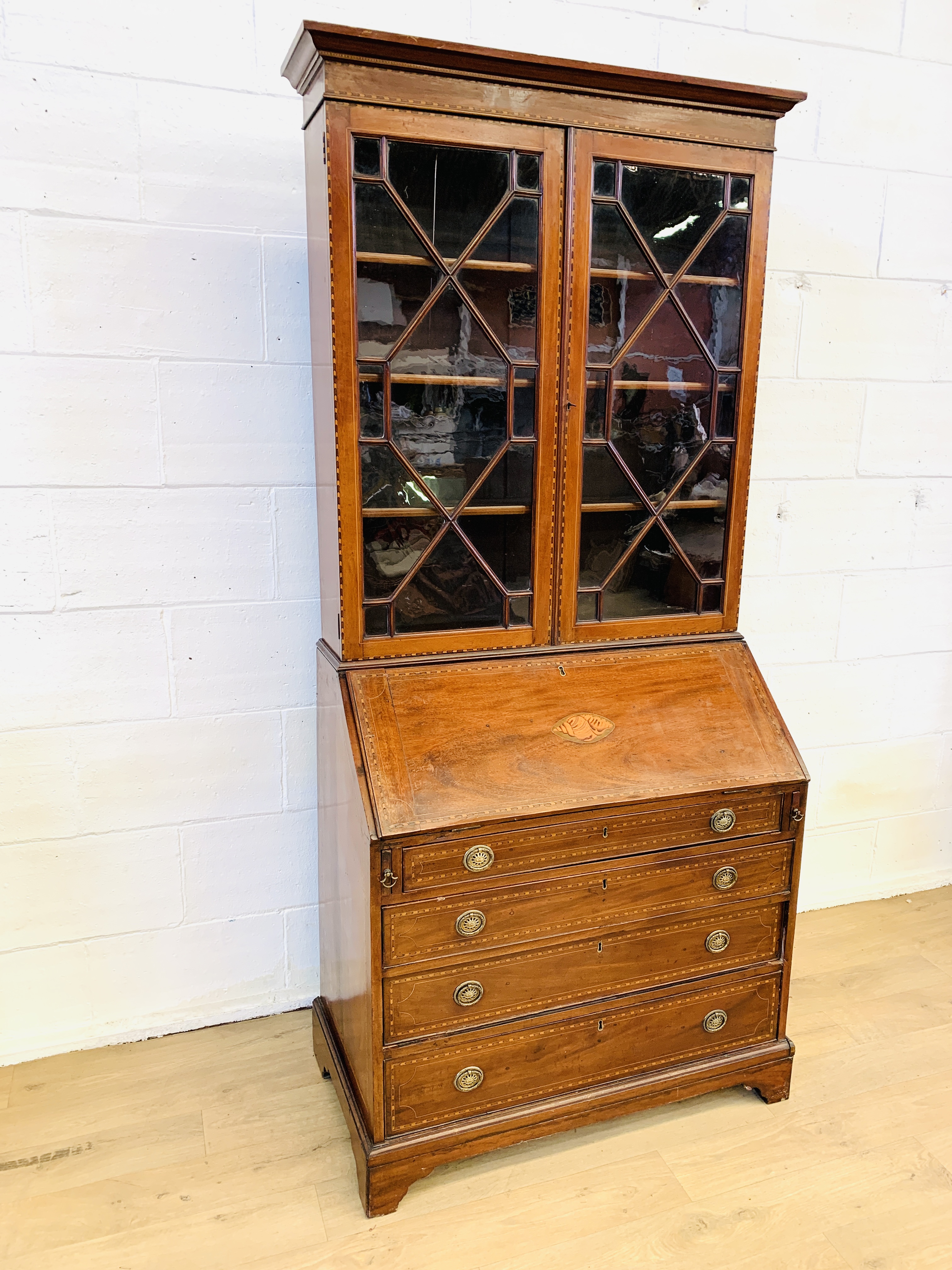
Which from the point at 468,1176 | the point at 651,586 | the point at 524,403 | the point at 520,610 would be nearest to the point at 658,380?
the point at 524,403

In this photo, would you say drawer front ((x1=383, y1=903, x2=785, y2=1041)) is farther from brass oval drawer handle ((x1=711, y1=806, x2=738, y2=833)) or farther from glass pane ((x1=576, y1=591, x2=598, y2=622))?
glass pane ((x1=576, y1=591, x2=598, y2=622))

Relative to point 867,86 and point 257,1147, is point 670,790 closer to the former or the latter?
point 257,1147

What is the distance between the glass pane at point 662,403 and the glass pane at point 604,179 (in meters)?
0.24

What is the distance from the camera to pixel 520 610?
178cm

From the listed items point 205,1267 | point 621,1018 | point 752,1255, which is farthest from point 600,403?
point 205,1267

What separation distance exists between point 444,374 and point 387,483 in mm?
229

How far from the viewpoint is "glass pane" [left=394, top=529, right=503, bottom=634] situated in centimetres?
171

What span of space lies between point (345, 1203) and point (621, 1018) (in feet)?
2.14

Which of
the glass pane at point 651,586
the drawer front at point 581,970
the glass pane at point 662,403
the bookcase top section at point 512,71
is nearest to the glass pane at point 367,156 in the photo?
the bookcase top section at point 512,71

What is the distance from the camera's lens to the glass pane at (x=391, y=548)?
166 cm

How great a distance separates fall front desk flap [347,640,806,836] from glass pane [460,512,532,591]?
169 mm

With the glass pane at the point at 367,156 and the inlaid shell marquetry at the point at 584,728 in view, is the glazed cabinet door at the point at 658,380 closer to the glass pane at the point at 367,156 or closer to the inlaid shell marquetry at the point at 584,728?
the inlaid shell marquetry at the point at 584,728

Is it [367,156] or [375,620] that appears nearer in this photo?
[367,156]

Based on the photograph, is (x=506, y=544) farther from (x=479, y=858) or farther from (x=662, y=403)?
(x=479, y=858)
